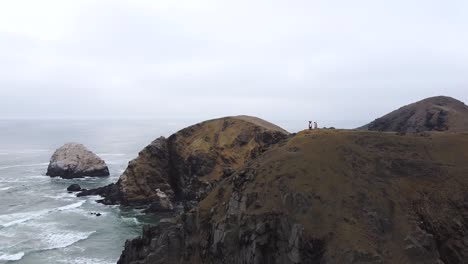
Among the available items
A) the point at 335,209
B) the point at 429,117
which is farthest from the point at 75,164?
the point at 335,209

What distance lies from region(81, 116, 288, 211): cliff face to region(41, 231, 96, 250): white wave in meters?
20.0

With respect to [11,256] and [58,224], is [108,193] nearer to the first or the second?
[58,224]

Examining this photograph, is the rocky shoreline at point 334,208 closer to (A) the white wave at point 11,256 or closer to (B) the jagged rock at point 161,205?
(A) the white wave at point 11,256

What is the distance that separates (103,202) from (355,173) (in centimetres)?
6547

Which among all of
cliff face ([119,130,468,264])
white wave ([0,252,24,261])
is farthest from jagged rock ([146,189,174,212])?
cliff face ([119,130,468,264])

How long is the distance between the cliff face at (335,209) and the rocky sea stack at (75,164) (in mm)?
82326

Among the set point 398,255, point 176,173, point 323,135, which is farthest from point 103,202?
point 398,255

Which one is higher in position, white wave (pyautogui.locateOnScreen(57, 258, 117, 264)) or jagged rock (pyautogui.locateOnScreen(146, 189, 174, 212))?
jagged rock (pyautogui.locateOnScreen(146, 189, 174, 212))

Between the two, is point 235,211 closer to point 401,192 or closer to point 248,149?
point 401,192

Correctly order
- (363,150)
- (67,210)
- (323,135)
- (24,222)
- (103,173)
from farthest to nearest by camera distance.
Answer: (103,173) → (67,210) → (24,222) → (323,135) → (363,150)

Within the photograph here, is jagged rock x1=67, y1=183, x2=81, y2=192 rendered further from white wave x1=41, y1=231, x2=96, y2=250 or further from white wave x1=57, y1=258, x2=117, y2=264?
white wave x1=57, y1=258, x2=117, y2=264

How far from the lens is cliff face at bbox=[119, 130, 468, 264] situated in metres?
44.1

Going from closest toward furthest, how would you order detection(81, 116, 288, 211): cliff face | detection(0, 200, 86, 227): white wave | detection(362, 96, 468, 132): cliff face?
detection(0, 200, 86, 227): white wave, detection(81, 116, 288, 211): cliff face, detection(362, 96, 468, 132): cliff face

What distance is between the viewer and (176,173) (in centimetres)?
10925
